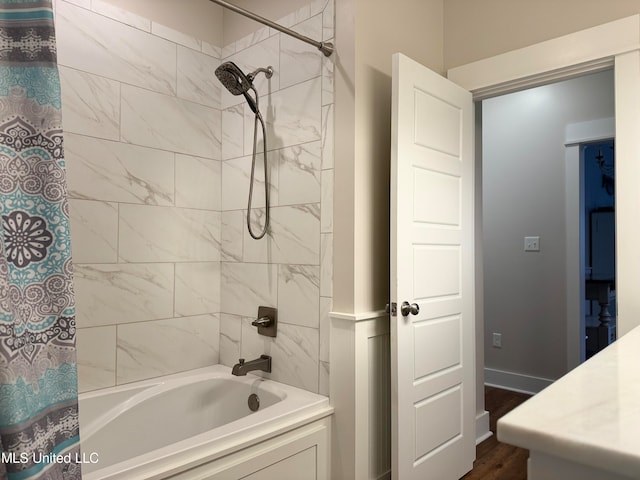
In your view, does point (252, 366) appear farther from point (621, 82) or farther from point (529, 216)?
point (529, 216)

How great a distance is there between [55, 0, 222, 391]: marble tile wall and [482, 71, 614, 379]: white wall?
94.6 inches

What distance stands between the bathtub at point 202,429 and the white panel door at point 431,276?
41 cm

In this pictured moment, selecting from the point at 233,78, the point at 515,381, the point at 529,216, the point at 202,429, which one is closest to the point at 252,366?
the point at 202,429

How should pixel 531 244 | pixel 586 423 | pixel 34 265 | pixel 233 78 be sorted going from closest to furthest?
pixel 586 423 → pixel 34 265 → pixel 233 78 → pixel 531 244

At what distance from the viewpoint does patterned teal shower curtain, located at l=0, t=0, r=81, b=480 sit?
2.75 ft

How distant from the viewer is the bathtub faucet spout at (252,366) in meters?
2.19

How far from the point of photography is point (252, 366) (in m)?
2.27

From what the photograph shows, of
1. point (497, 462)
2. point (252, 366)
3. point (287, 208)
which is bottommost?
point (497, 462)

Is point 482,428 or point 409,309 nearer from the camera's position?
point 409,309

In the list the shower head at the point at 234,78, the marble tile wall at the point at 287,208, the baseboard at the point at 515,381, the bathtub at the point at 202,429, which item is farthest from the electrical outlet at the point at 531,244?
the shower head at the point at 234,78

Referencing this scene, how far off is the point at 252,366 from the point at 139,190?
1.06 meters

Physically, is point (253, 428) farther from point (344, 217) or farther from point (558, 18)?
point (558, 18)

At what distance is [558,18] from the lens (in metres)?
2.12

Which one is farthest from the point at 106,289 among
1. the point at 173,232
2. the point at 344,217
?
the point at 344,217
